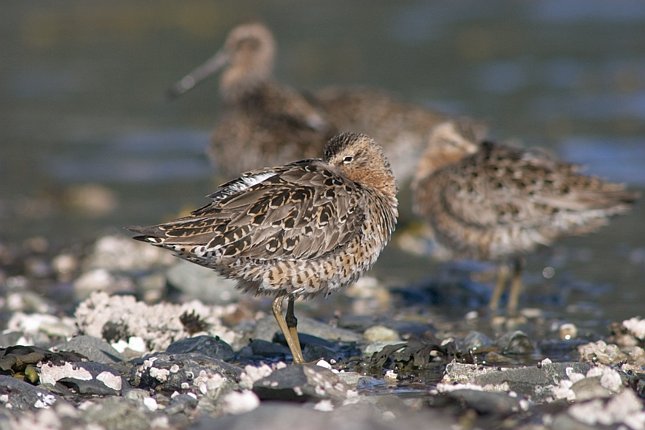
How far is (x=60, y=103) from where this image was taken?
18.3m

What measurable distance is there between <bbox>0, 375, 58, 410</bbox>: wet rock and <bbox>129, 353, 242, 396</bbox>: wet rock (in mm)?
517

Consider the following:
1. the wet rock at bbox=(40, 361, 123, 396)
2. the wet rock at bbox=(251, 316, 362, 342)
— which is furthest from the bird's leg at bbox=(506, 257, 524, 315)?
the wet rock at bbox=(40, 361, 123, 396)

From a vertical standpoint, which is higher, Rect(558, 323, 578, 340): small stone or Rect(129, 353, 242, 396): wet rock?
Rect(129, 353, 242, 396): wet rock

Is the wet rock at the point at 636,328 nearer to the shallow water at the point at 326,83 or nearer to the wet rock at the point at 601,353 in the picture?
the wet rock at the point at 601,353

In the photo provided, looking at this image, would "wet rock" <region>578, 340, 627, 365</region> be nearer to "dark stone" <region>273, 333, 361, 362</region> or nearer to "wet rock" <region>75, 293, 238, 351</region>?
"dark stone" <region>273, 333, 361, 362</region>

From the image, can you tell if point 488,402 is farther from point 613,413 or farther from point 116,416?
point 116,416

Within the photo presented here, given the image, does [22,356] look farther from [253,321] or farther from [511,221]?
[511,221]

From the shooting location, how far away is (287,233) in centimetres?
631

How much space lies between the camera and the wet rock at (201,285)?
8703 mm

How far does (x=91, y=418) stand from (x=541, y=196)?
15.1 feet

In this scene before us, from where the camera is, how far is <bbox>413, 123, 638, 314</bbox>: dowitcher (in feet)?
27.9

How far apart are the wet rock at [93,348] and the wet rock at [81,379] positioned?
0.54 metres

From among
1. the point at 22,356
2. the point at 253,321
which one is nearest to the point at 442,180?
the point at 253,321

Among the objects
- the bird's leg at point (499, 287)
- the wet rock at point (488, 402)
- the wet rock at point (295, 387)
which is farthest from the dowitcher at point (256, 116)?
the wet rock at point (488, 402)
